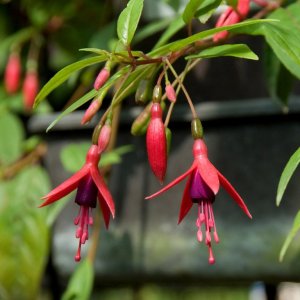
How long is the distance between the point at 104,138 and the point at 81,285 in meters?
0.35

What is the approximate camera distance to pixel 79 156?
102cm

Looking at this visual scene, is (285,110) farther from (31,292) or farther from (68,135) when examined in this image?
(31,292)

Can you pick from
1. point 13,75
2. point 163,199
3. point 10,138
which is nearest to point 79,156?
point 163,199

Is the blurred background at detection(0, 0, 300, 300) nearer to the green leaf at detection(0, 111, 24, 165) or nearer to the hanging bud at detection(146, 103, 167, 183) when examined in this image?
the green leaf at detection(0, 111, 24, 165)

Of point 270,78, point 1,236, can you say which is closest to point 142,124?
point 270,78

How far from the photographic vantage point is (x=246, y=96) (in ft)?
3.59

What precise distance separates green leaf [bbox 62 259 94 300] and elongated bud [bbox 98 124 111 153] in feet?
1.10

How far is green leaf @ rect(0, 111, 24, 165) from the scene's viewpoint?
1.26 m

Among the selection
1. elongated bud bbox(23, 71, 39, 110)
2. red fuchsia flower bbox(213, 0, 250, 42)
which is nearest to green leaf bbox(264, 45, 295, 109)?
red fuchsia flower bbox(213, 0, 250, 42)

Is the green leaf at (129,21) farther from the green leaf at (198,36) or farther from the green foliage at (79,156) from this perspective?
the green foliage at (79,156)

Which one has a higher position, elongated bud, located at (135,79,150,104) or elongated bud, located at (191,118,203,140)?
elongated bud, located at (135,79,150,104)

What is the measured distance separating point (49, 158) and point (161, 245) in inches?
10.7

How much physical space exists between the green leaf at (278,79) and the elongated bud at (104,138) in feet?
1.15

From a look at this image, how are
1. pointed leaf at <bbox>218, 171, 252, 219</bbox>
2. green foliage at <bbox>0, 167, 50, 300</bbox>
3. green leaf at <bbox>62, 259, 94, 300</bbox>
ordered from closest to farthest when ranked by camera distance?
pointed leaf at <bbox>218, 171, 252, 219</bbox>, green leaf at <bbox>62, 259, 94, 300</bbox>, green foliage at <bbox>0, 167, 50, 300</bbox>
